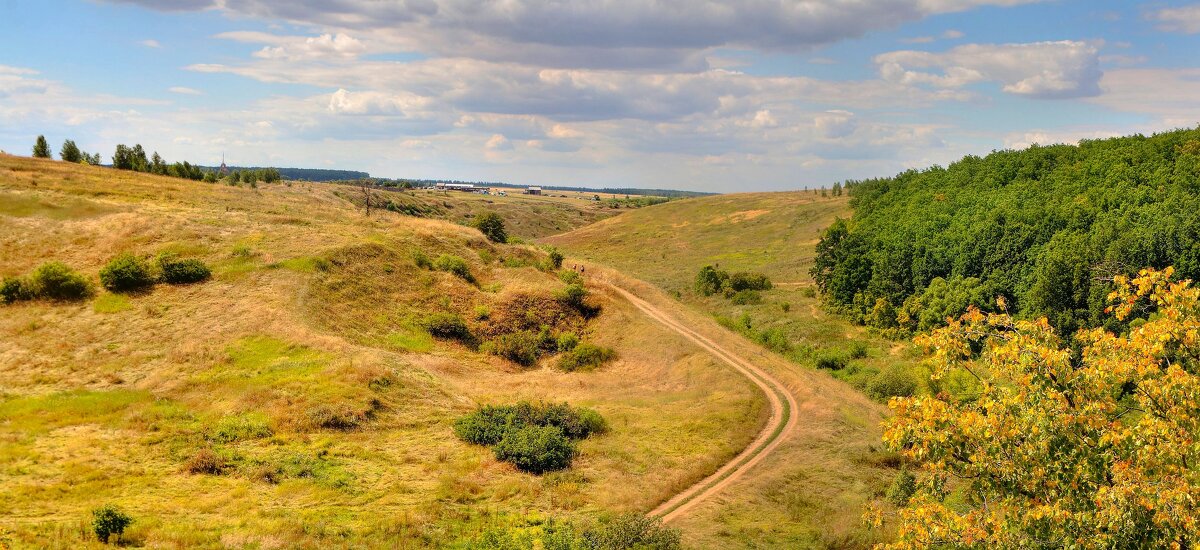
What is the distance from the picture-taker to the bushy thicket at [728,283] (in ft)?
314

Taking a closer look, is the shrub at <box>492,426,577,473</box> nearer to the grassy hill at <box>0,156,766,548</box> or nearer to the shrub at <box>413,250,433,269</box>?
the grassy hill at <box>0,156,766,548</box>

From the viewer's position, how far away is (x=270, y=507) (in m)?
24.5

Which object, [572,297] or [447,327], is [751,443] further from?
Result: [572,297]

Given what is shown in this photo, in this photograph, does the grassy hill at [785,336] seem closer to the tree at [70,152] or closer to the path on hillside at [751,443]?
the path on hillside at [751,443]

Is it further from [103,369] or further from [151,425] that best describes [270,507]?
[103,369]

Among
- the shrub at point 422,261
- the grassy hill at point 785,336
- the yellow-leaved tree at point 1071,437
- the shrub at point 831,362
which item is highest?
the yellow-leaved tree at point 1071,437

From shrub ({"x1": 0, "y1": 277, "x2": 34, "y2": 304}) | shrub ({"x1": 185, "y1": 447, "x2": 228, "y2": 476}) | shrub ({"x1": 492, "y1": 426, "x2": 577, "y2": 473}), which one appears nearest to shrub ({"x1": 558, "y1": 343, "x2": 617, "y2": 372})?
shrub ({"x1": 492, "y1": 426, "x2": 577, "y2": 473})

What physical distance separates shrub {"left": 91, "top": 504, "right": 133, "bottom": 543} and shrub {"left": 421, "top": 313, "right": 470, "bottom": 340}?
3111 centimetres

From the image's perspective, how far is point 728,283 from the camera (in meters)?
96.2

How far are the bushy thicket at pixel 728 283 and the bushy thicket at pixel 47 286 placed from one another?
229 feet

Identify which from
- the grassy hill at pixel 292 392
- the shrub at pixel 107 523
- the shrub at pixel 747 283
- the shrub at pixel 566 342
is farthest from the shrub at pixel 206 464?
the shrub at pixel 747 283

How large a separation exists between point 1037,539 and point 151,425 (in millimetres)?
32808

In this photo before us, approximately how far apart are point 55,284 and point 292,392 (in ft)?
75.1

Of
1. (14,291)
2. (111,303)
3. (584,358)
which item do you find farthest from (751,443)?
(14,291)
